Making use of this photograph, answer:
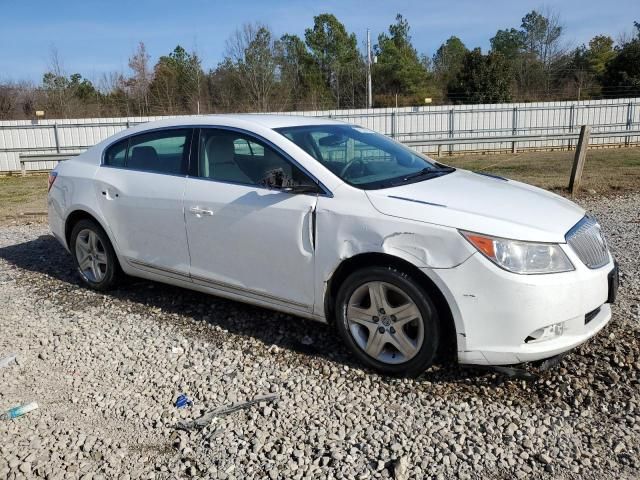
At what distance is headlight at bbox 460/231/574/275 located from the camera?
315 centimetres

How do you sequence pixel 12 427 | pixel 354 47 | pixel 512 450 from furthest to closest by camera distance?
pixel 354 47, pixel 12 427, pixel 512 450

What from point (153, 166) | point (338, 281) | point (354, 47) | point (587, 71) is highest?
point (354, 47)

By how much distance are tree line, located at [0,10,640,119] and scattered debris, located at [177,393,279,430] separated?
965 inches

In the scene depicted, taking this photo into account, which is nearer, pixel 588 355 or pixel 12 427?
pixel 12 427

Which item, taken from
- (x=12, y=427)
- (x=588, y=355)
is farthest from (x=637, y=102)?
(x=12, y=427)

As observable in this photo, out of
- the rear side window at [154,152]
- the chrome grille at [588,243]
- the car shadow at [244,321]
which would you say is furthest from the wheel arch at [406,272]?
the rear side window at [154,152]

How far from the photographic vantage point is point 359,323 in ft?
12.0

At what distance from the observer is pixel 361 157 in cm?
423

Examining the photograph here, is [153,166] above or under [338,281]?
above

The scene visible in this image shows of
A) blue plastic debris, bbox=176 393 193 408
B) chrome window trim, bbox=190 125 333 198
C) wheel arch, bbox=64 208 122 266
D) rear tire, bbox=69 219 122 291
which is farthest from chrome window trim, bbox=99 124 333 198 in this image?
blue plastic debris, bbox=176 393 193 408

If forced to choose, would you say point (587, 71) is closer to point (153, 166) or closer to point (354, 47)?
point (354, 47)

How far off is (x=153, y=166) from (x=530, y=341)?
3.26 m

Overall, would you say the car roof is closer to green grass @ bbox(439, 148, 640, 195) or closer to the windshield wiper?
the windshield wiper

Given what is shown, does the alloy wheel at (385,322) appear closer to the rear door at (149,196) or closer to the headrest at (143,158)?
the rear door at (149,196)
